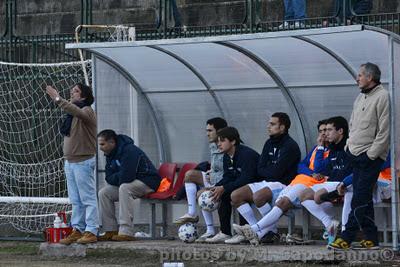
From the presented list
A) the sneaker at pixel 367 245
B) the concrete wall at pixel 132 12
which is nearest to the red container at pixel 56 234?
the sneaker at pixel 367 245

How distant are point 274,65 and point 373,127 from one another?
2309 mm

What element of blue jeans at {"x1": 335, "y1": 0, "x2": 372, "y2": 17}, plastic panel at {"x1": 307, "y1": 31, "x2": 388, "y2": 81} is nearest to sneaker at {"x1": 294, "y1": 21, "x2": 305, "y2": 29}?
blue jeans at {"x1": 335, "y1": 0, "x2": 372, "y2": 17}

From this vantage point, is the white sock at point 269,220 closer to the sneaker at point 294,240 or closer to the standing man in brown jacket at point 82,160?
the sneaker at point 294,240

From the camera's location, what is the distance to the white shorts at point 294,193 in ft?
43.2

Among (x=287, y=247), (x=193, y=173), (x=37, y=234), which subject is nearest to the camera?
(x=287, y=247)

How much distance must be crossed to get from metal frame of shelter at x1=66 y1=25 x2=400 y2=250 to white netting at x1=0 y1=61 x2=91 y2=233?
157 cm

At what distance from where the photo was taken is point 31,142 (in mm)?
17562

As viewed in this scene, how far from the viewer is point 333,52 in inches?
534

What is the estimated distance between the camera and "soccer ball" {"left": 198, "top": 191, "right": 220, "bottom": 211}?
1388cm

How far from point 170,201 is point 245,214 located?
141 cm

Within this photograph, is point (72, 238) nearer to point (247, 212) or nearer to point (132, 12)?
point (247, 212)

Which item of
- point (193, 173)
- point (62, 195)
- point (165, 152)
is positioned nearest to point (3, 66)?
point (62, 195)

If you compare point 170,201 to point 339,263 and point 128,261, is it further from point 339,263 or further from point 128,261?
point 339,263

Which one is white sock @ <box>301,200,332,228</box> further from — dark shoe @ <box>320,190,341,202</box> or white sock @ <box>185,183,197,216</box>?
white sock @ <box>185,183,197,216</box>
